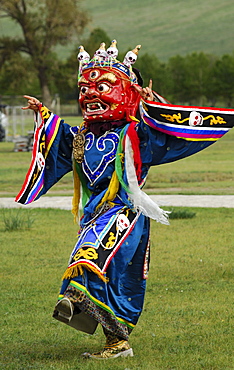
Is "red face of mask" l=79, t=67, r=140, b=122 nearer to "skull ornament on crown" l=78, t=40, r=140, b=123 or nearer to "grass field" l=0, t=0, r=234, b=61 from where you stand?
"skull ornament on crown" l=78, t=40, r=140, b=123

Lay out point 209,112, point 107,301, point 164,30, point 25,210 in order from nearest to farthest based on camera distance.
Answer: point 107,301 → point 209,112 → point 25,210 → point 164,30

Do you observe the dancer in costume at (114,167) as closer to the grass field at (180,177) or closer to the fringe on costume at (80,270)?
the fringe on costume at (80,270)

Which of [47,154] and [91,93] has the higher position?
[91,93]

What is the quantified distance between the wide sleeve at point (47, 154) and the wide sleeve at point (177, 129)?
68 cm

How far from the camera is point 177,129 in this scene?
5.48 metres

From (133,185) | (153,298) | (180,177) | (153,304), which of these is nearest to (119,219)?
(133,185)

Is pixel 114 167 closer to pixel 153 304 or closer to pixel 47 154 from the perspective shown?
pixel 47 154

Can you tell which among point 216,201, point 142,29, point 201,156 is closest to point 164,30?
point 142,29

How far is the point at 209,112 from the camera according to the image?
5.57 meters

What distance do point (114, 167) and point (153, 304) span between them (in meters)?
Result: 1.92

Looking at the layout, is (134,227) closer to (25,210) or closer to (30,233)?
(30,233)

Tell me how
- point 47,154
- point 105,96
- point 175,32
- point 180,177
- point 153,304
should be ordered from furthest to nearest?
point 175,32 → point 180,177 → point 153,304 → point 47,154 → point 105,96

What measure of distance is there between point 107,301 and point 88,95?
154 centimetres

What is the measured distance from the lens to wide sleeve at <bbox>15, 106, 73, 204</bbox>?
5.92 m
